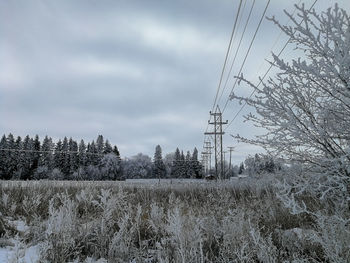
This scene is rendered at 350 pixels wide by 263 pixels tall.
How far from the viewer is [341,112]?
242cm

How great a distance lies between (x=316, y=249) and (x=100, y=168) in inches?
3051

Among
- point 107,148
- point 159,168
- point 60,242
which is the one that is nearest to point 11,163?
point 107,148

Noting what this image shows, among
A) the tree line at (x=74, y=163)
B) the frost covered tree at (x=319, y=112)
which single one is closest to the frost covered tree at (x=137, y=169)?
the tree line at (x=74, y=163)

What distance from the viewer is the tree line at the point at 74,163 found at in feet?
207

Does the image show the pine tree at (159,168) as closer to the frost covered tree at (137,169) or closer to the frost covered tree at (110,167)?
the frost covered tree at (137,169)

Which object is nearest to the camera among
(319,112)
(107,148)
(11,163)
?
(319,112)

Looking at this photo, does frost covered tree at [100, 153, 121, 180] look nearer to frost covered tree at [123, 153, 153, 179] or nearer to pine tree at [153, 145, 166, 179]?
frost covered tree at [123, 153, 153, 179]

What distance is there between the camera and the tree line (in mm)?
63156

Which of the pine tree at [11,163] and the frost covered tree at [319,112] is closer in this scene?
the frost covered tree at [319,112]

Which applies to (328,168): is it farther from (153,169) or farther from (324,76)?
(153,169)

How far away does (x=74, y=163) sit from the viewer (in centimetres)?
7419

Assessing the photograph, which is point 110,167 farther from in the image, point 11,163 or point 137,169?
point 11,163

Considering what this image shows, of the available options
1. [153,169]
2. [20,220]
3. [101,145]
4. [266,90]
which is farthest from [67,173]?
[266,90]

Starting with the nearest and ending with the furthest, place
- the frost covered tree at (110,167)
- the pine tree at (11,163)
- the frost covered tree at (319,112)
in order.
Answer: the frost covered tree at (319,112)
the pine tree at (11,163)
the frost covered tree at (110,167)
